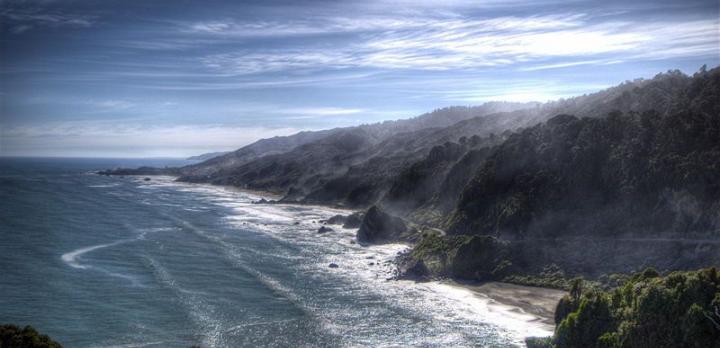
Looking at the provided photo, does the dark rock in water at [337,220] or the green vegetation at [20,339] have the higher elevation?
the green vegetation at [20,339]

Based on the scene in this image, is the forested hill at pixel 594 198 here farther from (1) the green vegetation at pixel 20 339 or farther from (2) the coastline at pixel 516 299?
(1) the green vegetation at pixel 20 339

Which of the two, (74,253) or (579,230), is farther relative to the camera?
(74,253)

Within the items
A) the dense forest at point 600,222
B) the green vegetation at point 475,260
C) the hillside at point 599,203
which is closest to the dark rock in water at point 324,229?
the dense forest at point 600,222

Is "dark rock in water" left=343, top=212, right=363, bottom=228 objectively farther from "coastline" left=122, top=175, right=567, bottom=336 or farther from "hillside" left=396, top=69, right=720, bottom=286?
"coastline" left=122, top=175, right=567, bottom=336

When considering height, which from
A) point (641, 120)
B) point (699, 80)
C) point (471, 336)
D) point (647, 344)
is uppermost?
point (699, 80)

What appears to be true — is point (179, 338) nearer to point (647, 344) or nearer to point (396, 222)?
point (647, 344)

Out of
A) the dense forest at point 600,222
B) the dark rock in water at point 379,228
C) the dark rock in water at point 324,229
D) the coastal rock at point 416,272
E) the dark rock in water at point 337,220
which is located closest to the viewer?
the dense forest at point 600,222

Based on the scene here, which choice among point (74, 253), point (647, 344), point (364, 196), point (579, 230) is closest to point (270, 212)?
point (364, 196)
